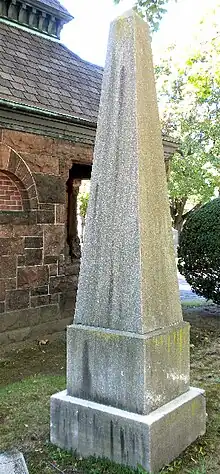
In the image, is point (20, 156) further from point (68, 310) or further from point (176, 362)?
point (176, 362)

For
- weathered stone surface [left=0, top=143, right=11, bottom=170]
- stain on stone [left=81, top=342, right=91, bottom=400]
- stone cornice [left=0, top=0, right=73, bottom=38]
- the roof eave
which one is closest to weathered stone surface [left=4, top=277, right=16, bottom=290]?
weathered stone surface [left=0, top=143, right=11, bottom=170]

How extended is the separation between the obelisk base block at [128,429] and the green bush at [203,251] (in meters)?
4.90

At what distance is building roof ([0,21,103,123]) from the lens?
6.45 meters

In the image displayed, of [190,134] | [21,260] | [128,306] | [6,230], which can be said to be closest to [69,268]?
[21,260]

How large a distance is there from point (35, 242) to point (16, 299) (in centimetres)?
82

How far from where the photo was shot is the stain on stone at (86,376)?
3367 mm

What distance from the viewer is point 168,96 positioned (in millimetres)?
22516

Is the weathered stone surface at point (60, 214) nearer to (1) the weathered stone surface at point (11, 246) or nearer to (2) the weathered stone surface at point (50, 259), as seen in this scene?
(2) the weathered stone surface at point (50, 259)

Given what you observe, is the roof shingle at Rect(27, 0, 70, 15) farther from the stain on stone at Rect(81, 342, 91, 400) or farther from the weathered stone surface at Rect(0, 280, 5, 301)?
the stain on stone at Rect(81, 342, 91, 400)

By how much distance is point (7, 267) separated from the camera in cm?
635

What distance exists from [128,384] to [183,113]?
20713mm

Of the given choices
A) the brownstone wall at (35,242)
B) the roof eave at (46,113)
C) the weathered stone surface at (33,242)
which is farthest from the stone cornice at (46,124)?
the weathered stone surface at (33,242)

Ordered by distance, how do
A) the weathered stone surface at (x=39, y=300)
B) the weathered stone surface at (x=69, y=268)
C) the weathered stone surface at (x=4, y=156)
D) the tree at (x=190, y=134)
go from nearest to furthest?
the weathered stone surface at (x=4, y=156) → the weathered stone surface at (x=39, y=300) → the weathered stone surface at (x=69, y=268) → the tree at (x=190, y=134)

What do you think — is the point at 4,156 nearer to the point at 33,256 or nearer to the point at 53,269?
the point at 33,256
